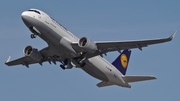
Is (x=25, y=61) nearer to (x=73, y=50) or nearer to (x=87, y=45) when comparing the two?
(x=73, y=50)

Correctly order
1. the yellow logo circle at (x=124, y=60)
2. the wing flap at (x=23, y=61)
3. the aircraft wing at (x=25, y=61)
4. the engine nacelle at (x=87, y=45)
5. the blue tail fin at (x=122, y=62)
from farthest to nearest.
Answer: the yellow logo circle at (x=124, y=60) → the blue tail fin at (x=122, y=62) → the wing flap at (x=23, y=61) → the aircraft wing at (x=25, y=61) → the engine nacelle at (x=87, y=45)

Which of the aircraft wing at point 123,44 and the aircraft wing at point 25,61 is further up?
the aircraft wing at point 25,61

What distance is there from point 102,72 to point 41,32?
31.6 feet

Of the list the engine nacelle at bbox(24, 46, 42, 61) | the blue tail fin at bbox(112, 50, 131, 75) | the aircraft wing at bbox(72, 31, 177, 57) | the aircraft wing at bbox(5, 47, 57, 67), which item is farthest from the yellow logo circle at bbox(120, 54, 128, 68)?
the engine nacelle at bbox(24, 46, 42, 61)

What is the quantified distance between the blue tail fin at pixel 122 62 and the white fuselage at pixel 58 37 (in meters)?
5.67

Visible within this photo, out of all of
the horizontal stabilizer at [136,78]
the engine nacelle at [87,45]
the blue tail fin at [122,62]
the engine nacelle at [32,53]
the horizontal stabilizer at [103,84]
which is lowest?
Result: the horizontal stabilizer at [136,78]

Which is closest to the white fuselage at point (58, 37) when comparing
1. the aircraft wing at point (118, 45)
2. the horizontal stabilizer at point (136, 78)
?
the aircraft wing at point (118, 45)

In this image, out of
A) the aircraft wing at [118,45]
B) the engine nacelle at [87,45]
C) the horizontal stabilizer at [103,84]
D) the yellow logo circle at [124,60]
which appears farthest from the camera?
the yellow logo circle at [124,60]

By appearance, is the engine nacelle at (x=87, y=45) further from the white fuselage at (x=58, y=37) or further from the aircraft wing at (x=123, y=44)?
the white fuselage at (x=58, y=37)

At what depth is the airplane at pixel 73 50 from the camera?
5303 cm

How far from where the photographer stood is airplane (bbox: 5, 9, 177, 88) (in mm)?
53031

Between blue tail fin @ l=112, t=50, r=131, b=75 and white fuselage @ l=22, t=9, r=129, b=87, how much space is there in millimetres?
5672

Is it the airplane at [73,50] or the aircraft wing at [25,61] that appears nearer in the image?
the airplane at [73,50]

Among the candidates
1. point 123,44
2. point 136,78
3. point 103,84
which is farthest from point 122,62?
A: point 123,44
